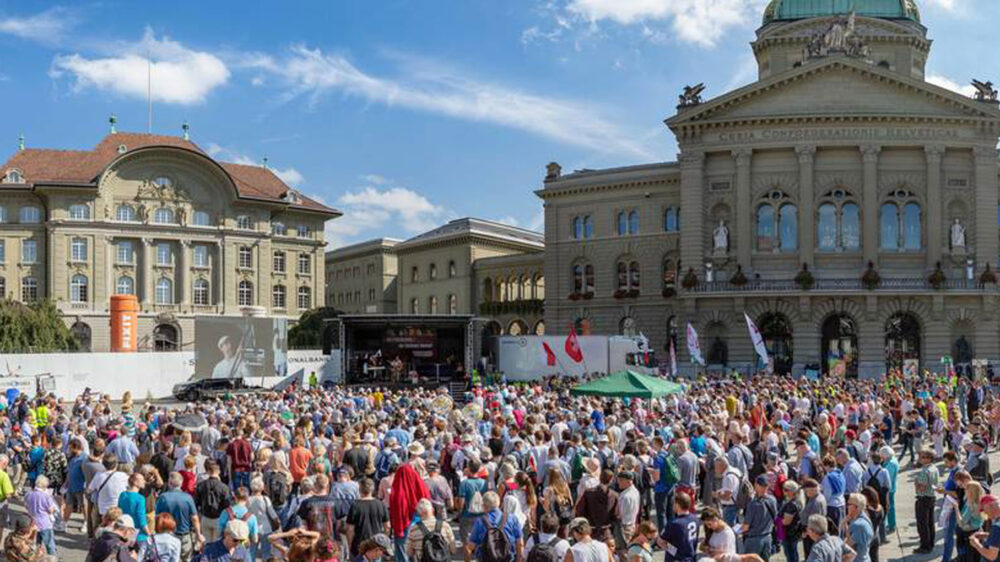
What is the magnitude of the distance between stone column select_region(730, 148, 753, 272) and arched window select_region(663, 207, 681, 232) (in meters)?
6.92

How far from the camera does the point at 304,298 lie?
8981 centimetres

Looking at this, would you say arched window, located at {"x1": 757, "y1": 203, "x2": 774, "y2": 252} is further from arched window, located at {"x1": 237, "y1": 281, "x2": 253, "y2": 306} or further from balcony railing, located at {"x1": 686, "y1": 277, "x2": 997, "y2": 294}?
arched window, located at {"x1": 237, "y1": 281, "x2": 253, "y2": 306}

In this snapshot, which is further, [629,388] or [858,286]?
[858,286]

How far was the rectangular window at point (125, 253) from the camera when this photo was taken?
78875mm

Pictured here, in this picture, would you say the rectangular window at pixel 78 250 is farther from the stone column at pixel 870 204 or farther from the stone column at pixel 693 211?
the stone column at pixel 870 204

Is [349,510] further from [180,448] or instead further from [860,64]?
[860,64]

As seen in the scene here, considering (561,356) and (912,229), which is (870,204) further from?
(561,356)

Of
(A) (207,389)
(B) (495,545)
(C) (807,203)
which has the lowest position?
(B) (495,545)

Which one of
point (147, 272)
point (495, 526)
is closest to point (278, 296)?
point (147, 272)

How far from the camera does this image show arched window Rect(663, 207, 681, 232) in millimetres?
68625

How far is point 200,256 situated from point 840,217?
49.7 meters

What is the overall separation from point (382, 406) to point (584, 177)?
4551 cm

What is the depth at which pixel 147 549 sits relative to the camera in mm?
11992

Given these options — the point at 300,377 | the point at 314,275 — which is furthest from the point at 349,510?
the point at 314,275
